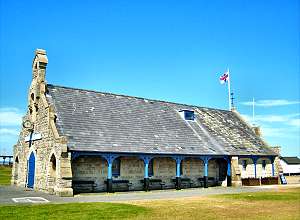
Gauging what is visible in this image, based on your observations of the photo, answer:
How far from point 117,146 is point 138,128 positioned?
4.13 m

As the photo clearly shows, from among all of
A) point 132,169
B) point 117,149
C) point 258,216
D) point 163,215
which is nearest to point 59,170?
point 117,149

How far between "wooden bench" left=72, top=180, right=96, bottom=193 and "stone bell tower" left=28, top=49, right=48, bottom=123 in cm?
744

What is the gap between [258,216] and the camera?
14.8 meters

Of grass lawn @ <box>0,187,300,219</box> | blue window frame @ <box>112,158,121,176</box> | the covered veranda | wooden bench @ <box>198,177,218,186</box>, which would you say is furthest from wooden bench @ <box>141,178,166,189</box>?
grass lawn @ <box>0,187,300,219</box>

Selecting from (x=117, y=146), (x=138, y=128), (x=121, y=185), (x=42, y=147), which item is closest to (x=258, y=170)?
(x=138, y=128)

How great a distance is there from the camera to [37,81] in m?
28.8

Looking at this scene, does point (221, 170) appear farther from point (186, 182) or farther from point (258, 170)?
point (258, 170)

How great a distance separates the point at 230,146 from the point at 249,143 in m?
3.87

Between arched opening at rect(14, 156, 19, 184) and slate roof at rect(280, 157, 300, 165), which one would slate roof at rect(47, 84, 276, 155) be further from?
slate roof at rect(280, 157, 300, 165)

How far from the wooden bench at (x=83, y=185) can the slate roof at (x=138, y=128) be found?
8.40 ft

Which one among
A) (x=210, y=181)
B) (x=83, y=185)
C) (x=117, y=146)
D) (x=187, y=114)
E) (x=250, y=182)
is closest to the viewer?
(x=83, y=185)

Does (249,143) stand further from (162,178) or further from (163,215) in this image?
(163,215)

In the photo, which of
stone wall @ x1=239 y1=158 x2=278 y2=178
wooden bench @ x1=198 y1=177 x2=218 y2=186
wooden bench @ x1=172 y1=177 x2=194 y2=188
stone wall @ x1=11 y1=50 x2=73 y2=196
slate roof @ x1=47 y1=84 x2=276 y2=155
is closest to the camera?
stone wall @ x1=11 y1=50 x2=73 y2=196

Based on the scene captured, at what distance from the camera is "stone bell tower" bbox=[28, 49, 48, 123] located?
1125 inches
